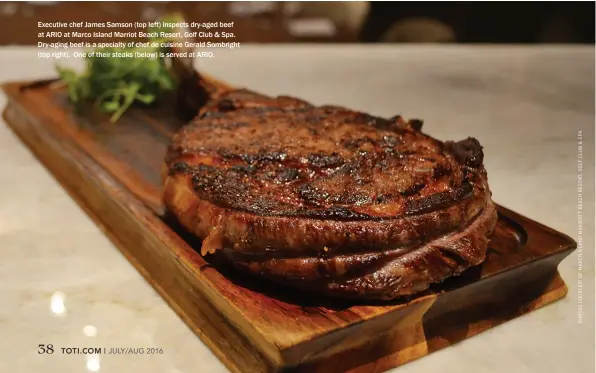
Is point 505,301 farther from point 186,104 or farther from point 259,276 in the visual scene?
point 186,104

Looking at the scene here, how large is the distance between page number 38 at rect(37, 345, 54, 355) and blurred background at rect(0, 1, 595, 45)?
3.20 metres

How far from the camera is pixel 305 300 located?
1502mm

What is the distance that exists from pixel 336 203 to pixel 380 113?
6.62ft

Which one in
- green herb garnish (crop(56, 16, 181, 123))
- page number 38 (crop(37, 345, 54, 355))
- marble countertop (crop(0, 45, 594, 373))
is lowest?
page number 38 (crop(37, 345, 54, 355))

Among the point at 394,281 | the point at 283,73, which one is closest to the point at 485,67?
the point at 283,73

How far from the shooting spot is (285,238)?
4.88ft

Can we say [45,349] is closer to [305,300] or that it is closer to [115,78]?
[305,300]

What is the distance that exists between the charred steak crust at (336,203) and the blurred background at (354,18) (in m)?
2.97

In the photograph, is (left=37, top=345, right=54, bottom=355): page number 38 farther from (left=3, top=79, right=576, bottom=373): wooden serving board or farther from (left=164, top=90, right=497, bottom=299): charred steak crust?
(left=164, top=90, right=497, bottom=299): charred steak crust

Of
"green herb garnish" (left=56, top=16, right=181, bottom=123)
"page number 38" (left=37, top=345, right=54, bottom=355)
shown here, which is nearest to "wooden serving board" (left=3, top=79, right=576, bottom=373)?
"page number 38" (left=37, top=345, right=54, bottom=355)

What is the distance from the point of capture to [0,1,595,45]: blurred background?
14.9ft

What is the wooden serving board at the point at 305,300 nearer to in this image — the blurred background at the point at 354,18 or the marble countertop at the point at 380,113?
the marble countertop at the point at 380,113

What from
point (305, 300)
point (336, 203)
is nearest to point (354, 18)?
point (336, 203)

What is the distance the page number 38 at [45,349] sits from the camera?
1.56m
